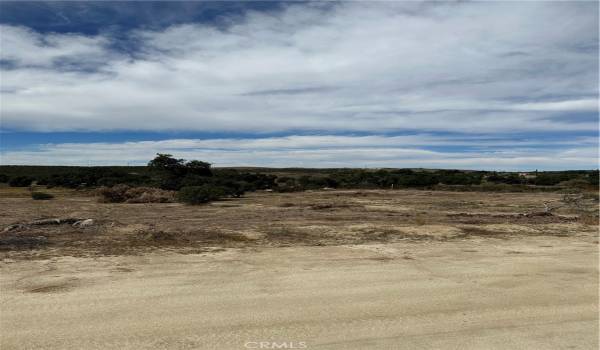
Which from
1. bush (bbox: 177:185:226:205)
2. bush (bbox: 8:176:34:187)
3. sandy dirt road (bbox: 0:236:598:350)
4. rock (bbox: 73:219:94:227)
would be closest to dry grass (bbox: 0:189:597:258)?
rock (bbox: 73:219:94:227)

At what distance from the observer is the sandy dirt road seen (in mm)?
5867

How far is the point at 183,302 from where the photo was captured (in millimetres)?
7180

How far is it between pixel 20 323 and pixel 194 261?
4337 millimetres

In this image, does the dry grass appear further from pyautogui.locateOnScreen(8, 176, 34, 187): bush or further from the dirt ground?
pyautogui.locateOnScreen(8, 176, 34, 187): bush

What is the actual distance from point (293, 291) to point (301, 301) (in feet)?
1.89

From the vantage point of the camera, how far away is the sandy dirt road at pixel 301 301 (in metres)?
5.87

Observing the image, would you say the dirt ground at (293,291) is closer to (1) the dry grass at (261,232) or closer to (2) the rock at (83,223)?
(1) the dry grass at (261,232)

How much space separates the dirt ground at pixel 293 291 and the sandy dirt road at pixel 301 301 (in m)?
0.03

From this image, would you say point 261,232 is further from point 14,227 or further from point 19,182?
point 19,182

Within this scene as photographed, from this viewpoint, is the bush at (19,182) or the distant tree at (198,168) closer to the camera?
the distant tree at (198,168)

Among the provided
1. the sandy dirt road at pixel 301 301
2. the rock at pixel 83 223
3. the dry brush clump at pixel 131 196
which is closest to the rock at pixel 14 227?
Result: the rock at pixel 83 223

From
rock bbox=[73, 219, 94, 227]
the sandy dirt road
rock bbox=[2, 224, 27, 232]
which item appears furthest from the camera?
rock bbox=[73, 219, 94, 227]

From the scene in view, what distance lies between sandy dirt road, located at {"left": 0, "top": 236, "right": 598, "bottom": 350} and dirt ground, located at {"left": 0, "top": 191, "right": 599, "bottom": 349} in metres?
0.03

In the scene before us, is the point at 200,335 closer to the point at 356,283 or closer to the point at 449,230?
the point at 356,283
